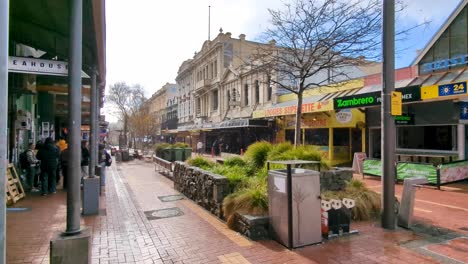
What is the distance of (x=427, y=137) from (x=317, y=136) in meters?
6.68

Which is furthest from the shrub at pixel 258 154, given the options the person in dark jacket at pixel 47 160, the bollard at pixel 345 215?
the person in dark jacket at pixel 47 160

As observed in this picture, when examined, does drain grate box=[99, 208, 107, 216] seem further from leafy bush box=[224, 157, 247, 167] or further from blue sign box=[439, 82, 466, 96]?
blue sign box=[439, 82, 466, 96]

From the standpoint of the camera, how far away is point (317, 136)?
20.8 metres

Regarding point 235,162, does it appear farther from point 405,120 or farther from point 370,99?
point 405,120

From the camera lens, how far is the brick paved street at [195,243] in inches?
190

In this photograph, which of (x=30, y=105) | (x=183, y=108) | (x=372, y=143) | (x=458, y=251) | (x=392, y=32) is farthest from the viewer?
(x=183, y=108)

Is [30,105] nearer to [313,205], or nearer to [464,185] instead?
[313,205]

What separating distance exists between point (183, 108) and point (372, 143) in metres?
39.2

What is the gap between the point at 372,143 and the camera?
17375mm

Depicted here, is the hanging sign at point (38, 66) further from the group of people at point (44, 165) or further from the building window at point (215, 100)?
the building window at point (215, 100)

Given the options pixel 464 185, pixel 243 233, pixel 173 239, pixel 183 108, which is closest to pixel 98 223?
pixel 173 239

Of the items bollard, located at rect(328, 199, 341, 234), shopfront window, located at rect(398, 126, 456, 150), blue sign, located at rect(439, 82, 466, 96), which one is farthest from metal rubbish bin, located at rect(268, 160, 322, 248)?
shopfront window, located at rect(398, 126, 456, 150)

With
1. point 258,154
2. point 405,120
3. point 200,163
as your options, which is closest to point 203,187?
point 258,154

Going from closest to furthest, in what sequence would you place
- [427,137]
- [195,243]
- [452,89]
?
1. [195,243]
2. [452,89]
3. [427,137]
